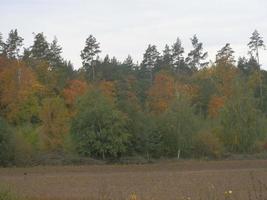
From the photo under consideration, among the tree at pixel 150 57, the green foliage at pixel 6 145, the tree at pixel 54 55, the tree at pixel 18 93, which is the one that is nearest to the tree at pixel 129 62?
the tree at pixel 150 57

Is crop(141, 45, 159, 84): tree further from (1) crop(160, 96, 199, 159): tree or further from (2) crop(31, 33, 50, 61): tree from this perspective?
(1) crop(160, 96, 199, 159): tree

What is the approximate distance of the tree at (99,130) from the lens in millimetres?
55969

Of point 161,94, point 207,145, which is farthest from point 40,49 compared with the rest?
point 207,145

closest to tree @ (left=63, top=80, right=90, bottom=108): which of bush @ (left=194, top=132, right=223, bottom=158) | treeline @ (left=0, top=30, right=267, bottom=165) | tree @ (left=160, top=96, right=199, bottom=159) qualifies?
treeline @ (left=0, top=30, right=267, bottom=165)

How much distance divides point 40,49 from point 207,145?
43.2 m

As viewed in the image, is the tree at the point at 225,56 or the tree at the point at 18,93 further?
the tree at the point at 225,56

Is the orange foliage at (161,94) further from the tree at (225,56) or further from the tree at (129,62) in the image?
the tree at (129,62)

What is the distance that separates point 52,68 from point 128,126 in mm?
37396

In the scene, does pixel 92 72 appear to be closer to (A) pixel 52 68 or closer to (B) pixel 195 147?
(A) pixel 52 68

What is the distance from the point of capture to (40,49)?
95.0 meters

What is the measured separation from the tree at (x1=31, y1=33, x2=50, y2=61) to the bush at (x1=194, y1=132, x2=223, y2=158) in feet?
135

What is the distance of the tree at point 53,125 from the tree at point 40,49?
35.5 meters

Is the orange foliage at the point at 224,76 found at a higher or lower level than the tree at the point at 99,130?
higher

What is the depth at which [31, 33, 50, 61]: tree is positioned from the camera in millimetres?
94812
